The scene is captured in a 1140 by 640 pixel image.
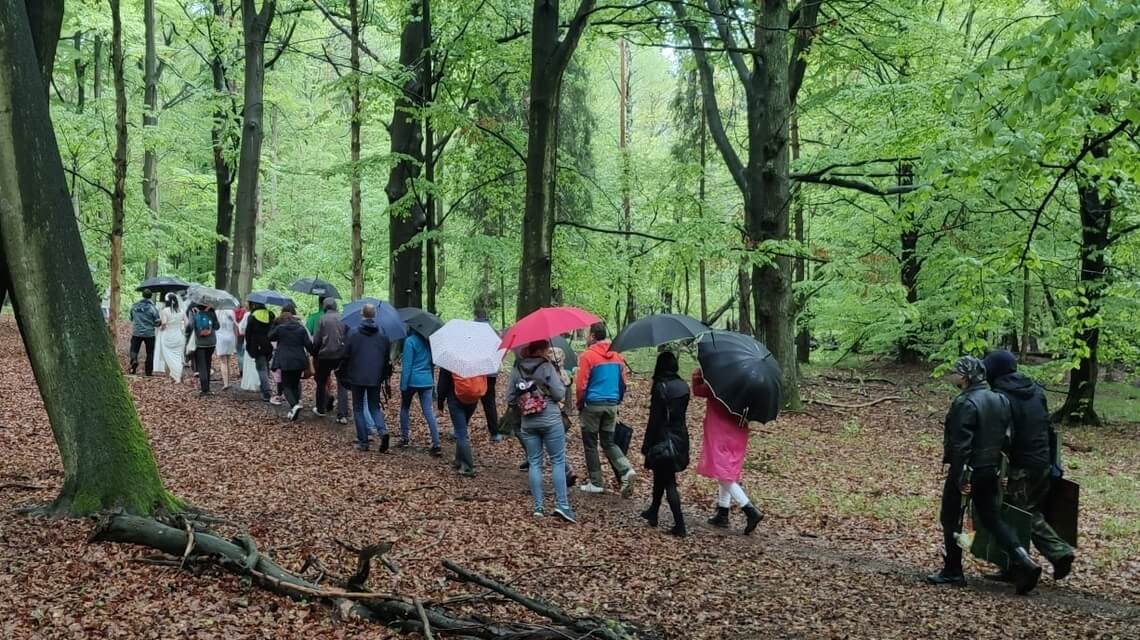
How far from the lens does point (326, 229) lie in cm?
2977

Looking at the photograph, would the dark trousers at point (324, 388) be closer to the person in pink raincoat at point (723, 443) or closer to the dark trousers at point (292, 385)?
the dark trousers at point (292, 385)

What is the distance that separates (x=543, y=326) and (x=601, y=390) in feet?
4.07

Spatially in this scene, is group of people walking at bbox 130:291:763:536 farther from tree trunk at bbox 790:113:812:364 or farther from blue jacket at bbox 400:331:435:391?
tree trunk at bbox 790:113:812:364

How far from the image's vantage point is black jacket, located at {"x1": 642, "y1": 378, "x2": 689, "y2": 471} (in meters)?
7.56

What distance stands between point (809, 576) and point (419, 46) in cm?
1332

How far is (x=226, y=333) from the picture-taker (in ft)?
47.8

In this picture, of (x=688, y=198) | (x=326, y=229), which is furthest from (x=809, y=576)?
(x=326, y=229)

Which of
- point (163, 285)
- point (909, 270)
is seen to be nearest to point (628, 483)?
point (163, 285)

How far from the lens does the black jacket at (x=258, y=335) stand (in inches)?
506

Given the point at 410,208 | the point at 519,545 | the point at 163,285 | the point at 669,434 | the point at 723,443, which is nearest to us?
the point at 519,545

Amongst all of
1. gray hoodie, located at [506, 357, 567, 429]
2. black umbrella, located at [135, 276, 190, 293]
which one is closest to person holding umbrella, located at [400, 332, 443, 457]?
gray hoodie, located at [506, 357, 567, 429]

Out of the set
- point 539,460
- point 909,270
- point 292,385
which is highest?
point 909,270

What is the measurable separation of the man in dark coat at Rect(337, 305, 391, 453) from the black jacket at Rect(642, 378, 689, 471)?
4.14m

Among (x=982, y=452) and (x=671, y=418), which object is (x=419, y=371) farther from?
(x=982, y=452)
